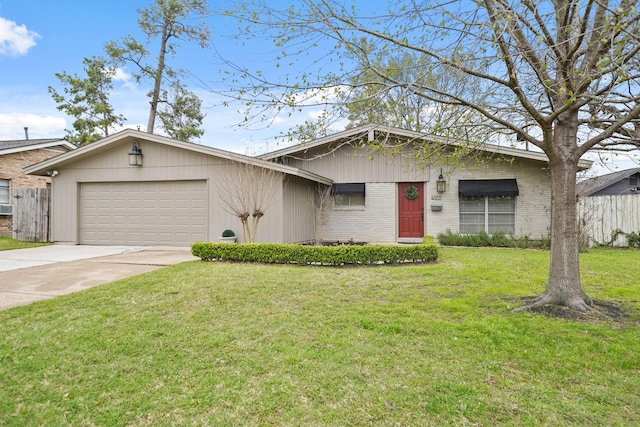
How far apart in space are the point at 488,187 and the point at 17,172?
19.2 m

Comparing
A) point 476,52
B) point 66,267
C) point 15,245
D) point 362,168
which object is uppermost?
point 476,52

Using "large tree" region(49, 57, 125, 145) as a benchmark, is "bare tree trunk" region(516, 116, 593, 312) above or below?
below

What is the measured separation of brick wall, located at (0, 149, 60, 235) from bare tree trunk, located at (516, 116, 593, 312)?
60.6 feet

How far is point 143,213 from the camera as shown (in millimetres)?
11648

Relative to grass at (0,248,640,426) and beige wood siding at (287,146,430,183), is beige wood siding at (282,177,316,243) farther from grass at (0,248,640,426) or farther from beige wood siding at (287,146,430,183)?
grass at (0,248,640,426)

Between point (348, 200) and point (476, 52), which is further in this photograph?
point (348, 200)

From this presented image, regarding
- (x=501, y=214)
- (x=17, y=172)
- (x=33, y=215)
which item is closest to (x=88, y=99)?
(x=17, y=172)

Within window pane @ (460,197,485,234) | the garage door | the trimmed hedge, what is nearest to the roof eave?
the garage door

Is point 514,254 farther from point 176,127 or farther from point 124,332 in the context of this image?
point 176,127

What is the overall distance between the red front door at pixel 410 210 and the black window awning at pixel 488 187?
1328 millimetres

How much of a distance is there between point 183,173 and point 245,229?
2849mm

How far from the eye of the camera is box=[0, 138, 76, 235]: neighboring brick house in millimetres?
15172

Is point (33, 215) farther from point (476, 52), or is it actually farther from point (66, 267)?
point (476, 52)

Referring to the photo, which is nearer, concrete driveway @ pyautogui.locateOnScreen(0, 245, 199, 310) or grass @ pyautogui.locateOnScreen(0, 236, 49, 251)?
concrete driveway @ pyautogui.locateOnScreen(0, 245, 199, 310)
